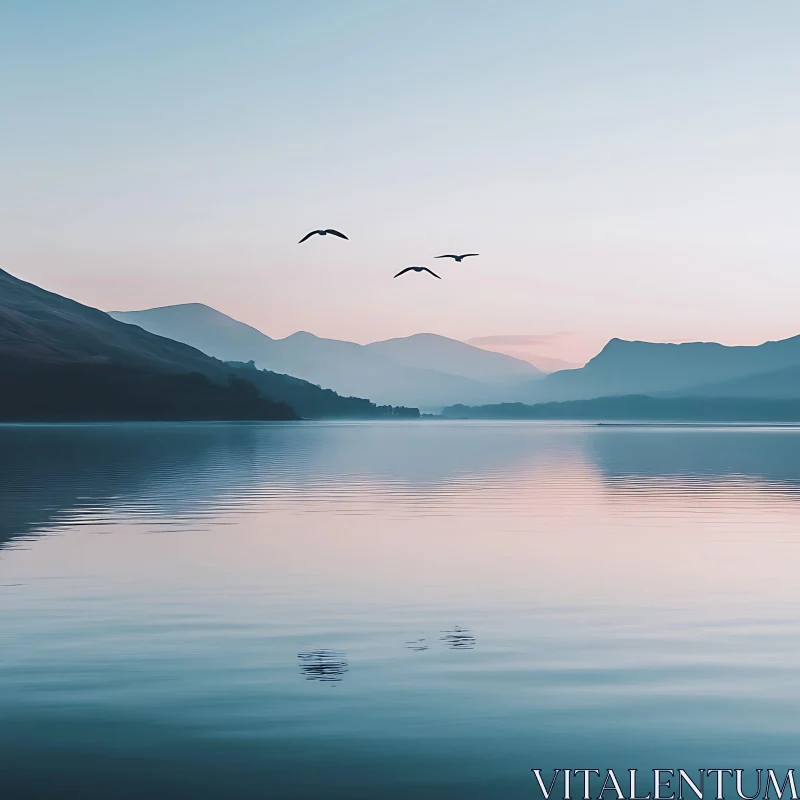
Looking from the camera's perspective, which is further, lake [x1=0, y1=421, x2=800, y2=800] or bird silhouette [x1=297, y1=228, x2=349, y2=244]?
bird silhouette [x1=297, y1=228, x2=349, y2=244]

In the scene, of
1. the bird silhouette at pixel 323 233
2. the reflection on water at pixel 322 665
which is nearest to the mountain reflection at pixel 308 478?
the bird silhouette at pixel 323 233

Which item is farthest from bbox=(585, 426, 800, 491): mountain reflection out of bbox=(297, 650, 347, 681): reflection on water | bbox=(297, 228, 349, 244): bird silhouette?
bbox=(297, 650, 347, 681): reflection on water

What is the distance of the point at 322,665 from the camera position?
75.5 ft

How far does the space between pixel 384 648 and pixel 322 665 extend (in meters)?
2.07

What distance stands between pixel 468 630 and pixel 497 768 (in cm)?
1046

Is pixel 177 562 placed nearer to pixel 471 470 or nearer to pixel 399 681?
pixel 399 681

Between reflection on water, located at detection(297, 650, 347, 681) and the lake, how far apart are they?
0.30 feet

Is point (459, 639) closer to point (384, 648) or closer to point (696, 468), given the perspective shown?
point (384, 648)

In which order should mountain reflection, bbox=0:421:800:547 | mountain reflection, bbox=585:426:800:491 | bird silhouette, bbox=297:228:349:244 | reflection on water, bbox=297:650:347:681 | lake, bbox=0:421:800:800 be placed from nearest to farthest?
lake, bbox=0:421:800:800 < reflection on water, bbox=297:650:347:681 < bird silhouette, bbox=297:228:349:244 < mountain reflection, bbox=0:421:800:547 < mountain reflection, bbox=585:426:800:491

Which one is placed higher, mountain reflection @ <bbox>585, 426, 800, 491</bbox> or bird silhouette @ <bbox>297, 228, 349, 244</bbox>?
bird silhouette @ <bbox>297, 228, 349, 244</bbox>

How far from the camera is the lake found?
54.8 feet

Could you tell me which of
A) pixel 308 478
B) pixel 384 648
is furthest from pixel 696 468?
pixel 384 648

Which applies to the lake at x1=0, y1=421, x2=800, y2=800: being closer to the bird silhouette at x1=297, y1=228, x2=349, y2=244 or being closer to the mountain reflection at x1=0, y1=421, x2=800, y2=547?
the mountain reflection at x1=0, y1=421, x2=800, y2=547

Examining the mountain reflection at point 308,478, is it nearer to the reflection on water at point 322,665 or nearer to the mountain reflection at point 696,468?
the mountain reflection at point 696,468
